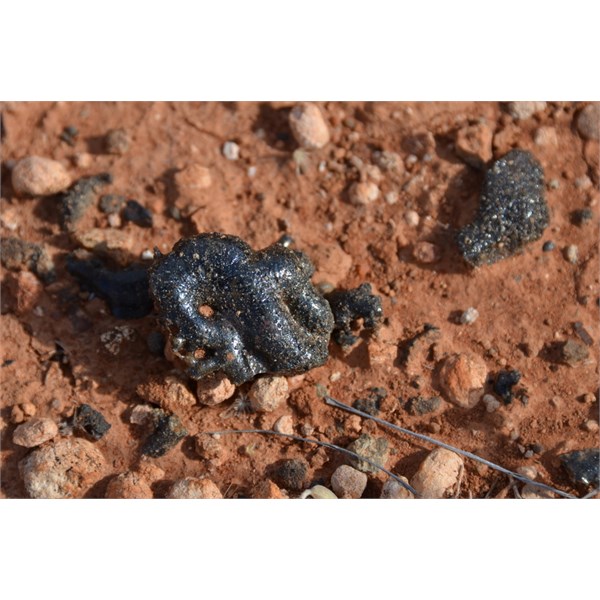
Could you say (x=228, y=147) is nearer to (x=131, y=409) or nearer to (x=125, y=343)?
(x=125, y=343)

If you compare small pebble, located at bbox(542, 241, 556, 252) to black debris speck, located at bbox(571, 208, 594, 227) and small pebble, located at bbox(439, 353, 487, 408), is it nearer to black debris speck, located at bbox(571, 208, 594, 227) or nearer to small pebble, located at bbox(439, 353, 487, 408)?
black debris speck, located at bbox(571, 208, 594, 227)

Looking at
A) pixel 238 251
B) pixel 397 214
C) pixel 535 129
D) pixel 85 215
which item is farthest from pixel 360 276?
pixel 85 215

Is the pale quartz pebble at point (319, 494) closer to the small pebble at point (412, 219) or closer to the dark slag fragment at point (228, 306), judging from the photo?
the dark slag fragment at point (228, 306)

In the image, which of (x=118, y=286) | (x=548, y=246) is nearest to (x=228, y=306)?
(x=118, y=286)

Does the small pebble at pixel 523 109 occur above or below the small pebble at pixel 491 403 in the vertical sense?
above

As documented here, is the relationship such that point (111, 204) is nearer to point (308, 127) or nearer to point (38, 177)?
point (38, 177)

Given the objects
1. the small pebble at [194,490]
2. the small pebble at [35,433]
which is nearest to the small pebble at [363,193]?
the small pebble at [194,490]

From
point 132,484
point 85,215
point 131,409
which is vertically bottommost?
point 132,484

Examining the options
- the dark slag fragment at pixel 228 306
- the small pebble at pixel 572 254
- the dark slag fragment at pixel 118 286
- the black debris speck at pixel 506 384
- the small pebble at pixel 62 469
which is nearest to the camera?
the dark slag fragment at pixel 228 306
